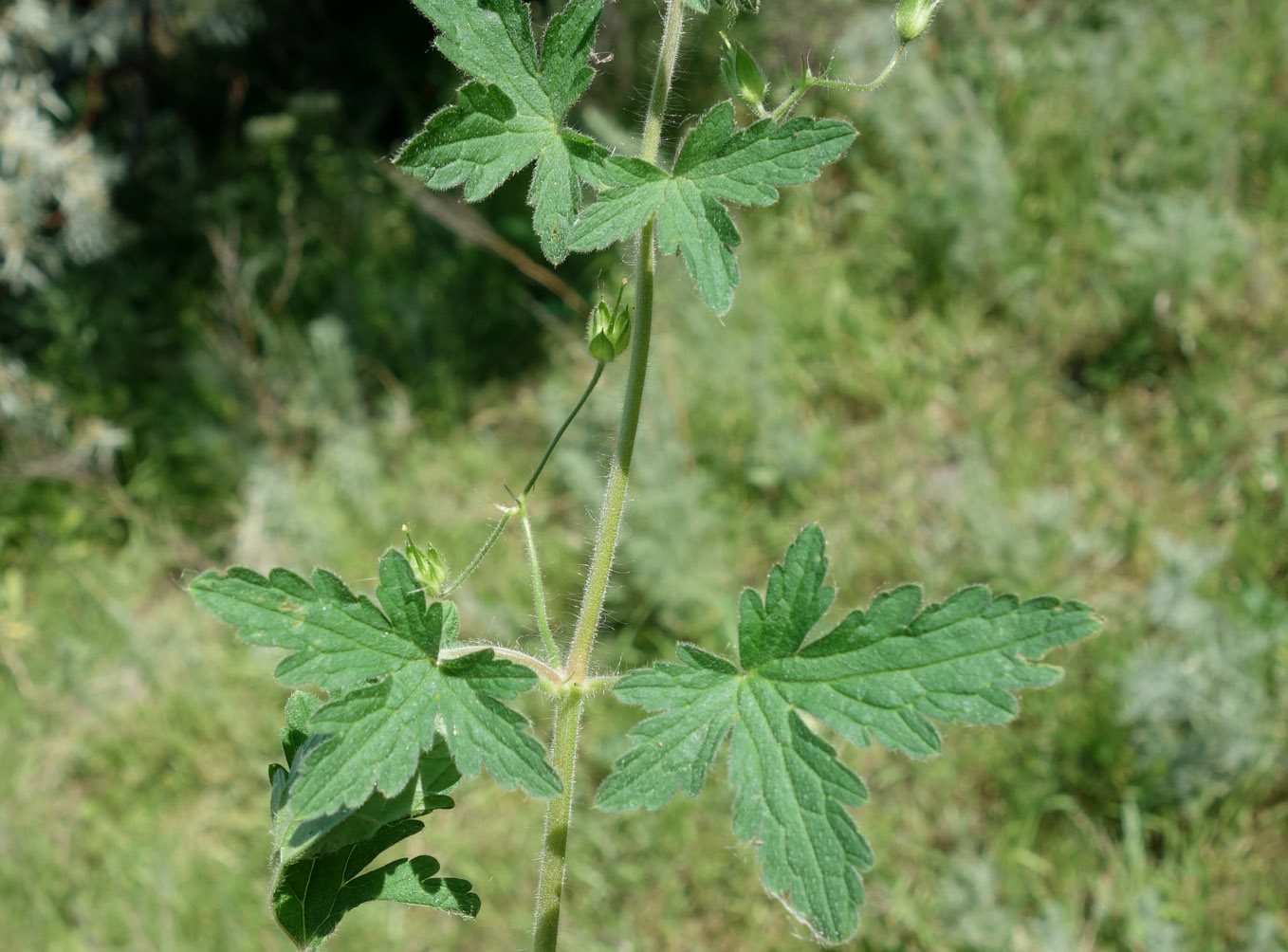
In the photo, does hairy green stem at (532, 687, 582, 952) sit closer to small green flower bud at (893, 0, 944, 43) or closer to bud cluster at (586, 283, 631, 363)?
bud cluster at (586, 283, 631, 363)

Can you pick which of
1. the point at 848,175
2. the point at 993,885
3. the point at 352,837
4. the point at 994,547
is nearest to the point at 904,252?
the point at 848,175

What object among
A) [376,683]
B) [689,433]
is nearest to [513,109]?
[376,683]

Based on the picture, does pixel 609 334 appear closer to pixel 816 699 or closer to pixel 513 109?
pixel 513 109

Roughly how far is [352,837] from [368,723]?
0.17 metres

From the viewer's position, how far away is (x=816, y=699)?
993mm

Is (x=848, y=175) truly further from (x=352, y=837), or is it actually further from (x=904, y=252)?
(x=352, y=837)

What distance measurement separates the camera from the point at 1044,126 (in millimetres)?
4211

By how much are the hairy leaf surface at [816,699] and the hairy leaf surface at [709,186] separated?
0.30 meters

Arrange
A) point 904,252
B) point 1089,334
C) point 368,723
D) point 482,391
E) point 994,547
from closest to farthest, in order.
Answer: point 368,723 → point 994,547 → point 1089,334 → point 904,252 → point 482,391

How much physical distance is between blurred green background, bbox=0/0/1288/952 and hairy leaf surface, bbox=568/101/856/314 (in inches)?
66.7

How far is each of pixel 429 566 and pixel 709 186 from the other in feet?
1.58

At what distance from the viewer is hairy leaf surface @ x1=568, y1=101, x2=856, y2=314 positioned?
924 mm

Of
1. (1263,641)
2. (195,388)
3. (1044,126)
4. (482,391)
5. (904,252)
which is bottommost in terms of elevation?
(195,388)

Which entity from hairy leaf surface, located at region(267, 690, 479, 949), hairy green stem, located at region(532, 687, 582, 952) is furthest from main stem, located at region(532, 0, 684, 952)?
hairy leaf surface, located at region(267, 690, 479, 949)
